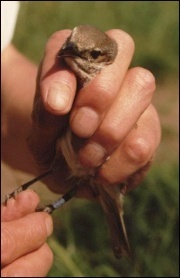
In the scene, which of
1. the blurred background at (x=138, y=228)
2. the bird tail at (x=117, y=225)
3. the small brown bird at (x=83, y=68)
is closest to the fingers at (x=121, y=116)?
the small brown bird at (x=83, y=68)

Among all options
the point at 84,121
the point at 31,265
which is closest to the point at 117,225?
the point at 31,265

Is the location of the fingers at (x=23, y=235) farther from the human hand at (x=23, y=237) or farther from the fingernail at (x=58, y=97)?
the fingernail at (x=58, y=97)

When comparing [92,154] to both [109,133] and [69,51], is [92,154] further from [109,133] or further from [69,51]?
[69,51]

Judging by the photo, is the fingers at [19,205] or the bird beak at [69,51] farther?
the fingers at [19,205]

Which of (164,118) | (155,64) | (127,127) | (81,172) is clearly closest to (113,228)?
(81,172)

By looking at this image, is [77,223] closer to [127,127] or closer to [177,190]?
[177,190]
